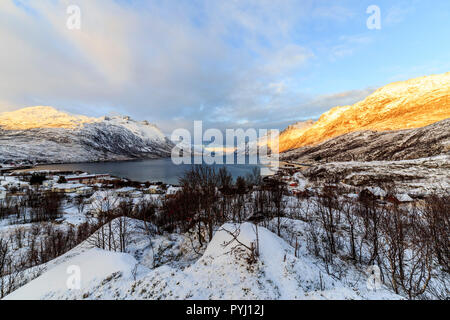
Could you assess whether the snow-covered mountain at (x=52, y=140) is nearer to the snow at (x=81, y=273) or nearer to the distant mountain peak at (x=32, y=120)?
the distant mountain peak at (x=32, y=120)

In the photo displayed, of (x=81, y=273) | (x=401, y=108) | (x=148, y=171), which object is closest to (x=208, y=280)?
(x=81, y=273)

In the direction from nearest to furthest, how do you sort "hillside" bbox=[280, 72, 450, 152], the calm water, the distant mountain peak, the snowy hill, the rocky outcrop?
the snowy hill
the rocky outcrop
the calm water
"hillside" bbox=[280, 72, 450, 152]
the distant mountain peak

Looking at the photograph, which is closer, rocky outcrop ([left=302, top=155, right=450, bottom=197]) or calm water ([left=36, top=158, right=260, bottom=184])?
rocky outcrop ([left=302, top=155, right=450, bottom=197])

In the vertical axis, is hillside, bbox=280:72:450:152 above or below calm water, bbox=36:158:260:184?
above

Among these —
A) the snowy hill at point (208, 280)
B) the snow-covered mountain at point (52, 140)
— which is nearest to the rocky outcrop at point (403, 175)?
the snowy hill at point (208, 280)

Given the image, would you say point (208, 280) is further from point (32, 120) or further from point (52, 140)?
point (32, 120)

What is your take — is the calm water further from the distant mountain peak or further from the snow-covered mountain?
the distant mountain peak

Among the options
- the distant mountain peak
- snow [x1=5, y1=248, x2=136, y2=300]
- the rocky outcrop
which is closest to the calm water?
the rocky outcrop
